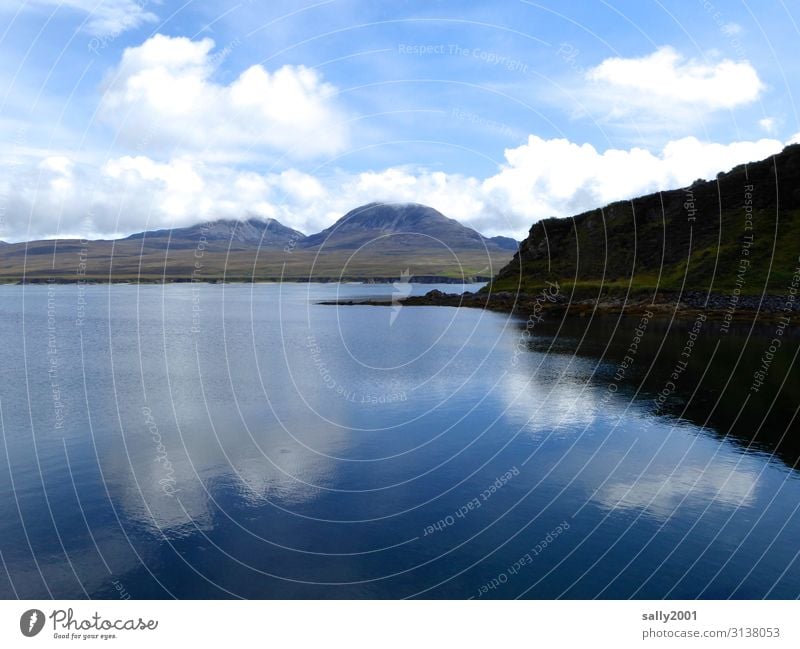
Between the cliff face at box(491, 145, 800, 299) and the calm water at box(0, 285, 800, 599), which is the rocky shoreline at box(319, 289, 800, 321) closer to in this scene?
the cliff face at box(491, 145, 800, 299)

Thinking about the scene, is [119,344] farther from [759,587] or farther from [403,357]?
[759,587]

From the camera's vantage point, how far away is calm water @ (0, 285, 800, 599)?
28.8 m

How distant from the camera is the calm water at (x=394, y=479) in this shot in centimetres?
2884

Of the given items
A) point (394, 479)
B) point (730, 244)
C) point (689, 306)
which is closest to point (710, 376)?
point (394, 479)

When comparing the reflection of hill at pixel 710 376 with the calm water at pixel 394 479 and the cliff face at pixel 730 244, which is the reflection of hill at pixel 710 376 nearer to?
the calm water at pixel 394 479

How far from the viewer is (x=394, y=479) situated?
4169 centimetres

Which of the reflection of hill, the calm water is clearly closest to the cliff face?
the reflection of hill

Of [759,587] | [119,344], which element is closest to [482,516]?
[759,587]

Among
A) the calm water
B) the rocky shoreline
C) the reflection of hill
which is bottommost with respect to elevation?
the calm water

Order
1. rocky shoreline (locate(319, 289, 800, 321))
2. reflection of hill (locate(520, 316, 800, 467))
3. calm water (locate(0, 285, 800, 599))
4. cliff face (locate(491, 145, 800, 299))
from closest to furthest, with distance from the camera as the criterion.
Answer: calm water (locate(0, 285, 800, 599)) → reflection of hill (locate(520, 316, 800, 467)) → rocky shoreline (locate(319, 289, 800, 321)) → cliff face (locate(491, 145, 800, 299))

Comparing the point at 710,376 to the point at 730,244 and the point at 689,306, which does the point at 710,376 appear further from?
the point at 730,244

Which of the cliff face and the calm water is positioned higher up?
the cliff face

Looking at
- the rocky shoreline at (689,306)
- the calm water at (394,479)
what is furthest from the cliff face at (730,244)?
the calm water at (394,479)

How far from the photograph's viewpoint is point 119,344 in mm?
103812
